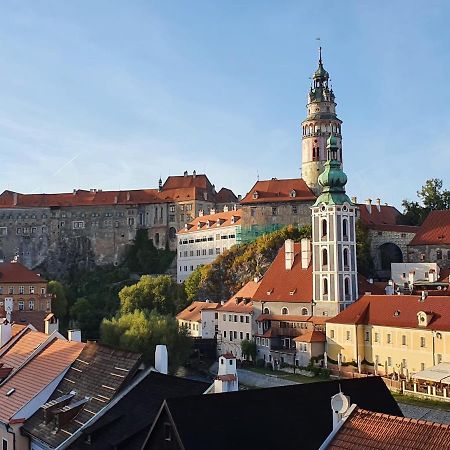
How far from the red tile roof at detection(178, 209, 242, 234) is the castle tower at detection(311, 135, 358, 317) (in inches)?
1207

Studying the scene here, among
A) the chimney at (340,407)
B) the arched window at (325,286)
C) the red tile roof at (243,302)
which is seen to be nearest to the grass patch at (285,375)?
the arched window at (325,286)

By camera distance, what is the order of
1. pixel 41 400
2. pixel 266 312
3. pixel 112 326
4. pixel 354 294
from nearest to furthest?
pixel 41 400
pixel 112 326
pixel 354 294
pixel 266 312

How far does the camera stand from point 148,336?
170 ft

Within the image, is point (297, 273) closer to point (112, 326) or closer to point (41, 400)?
point (112, 326)

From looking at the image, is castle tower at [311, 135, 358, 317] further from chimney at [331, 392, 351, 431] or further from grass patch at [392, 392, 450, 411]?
chimney at [331, 392, 351, 431]

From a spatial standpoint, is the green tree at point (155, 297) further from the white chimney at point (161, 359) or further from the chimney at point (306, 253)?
the white chimney at point (161, 359)

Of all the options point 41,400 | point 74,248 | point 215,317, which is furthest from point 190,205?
point 41,400

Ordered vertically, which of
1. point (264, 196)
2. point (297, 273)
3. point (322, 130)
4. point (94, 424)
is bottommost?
point (94, 424)

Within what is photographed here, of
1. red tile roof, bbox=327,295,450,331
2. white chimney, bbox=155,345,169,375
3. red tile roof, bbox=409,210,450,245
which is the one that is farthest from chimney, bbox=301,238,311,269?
white chimney, bbox=155,345,169,375

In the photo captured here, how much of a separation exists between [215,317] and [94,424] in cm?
5117

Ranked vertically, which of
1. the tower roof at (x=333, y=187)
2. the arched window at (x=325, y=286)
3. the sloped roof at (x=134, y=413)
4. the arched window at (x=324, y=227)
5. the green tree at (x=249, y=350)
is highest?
the tower roof at (x=333, y=187)

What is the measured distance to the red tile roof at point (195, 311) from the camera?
233 feet

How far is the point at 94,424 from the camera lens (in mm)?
17781

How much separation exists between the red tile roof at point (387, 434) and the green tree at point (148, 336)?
38.0 metres
